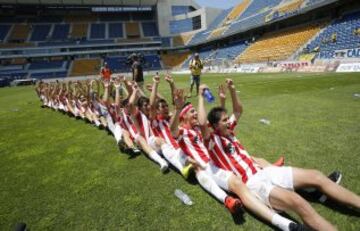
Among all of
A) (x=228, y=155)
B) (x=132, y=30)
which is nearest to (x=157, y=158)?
(x=228, y=155)

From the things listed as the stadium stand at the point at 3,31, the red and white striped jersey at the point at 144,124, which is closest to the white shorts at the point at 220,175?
the red and white striped jersey at the point at 144,124

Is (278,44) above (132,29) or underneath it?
underneath

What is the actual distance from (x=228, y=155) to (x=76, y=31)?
238ft

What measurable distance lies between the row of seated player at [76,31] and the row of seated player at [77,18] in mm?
1318

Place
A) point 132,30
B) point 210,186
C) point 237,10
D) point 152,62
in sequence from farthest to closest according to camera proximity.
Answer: point 132,30, point 152,62, point 237,10, point 210,186

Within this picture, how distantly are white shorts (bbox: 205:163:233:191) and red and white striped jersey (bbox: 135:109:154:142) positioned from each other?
2245 millimetres

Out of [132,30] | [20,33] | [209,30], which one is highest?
[20,33]

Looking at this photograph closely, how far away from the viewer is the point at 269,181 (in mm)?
3781

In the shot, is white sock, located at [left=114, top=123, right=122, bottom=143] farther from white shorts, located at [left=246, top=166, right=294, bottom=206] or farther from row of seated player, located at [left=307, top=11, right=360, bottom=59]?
row of seated player, located at [left=307, top=11, right=360, bottom=59]

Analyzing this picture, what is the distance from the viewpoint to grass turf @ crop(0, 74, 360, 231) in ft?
13.2

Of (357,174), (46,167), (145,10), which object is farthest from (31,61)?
(357,174)

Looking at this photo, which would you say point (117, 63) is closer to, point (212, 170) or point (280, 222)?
point (212, 170)

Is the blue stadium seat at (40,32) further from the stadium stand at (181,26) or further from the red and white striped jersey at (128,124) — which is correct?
the red and white striped jersey at (128,124)

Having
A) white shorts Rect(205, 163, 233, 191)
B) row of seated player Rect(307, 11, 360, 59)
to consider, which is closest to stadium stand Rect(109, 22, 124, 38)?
row of seated player Rect(307, 11, 360, 59)
